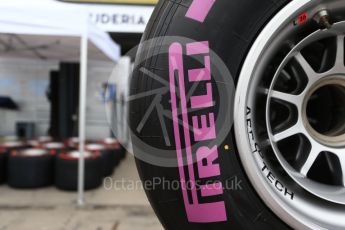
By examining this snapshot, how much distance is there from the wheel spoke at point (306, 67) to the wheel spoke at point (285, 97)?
8 centimetres

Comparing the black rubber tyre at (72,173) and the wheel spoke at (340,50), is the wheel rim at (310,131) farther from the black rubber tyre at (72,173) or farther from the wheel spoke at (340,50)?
the black rubber tyre at (72,173)

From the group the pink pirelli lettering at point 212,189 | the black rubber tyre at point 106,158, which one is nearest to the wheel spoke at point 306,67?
the pink pirelli lettering at point 212,189

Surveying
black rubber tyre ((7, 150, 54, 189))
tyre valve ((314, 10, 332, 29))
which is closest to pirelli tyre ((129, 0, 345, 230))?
tyre valve ((314, 10, 332, 29))

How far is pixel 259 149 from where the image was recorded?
0.91 meters

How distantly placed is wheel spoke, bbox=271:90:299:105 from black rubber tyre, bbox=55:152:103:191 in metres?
3.21

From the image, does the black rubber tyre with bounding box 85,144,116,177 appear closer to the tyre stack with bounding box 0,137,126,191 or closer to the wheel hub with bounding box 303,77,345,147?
the tyre stack with bounding box 0,137,126,191

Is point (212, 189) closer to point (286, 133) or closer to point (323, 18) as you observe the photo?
point (286, 133)

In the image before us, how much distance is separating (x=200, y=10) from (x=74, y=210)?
2.80 metres

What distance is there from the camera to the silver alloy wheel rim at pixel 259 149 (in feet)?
2.77

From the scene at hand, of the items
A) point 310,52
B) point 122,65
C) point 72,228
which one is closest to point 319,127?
point 310,52

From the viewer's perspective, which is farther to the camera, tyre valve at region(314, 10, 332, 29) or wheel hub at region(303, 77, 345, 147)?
wheel hub at region(303, 77, 345, 147)

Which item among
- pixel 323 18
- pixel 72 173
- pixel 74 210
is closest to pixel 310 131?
pixel 323 18

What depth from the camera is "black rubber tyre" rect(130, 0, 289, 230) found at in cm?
85

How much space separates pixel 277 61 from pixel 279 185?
41cm
